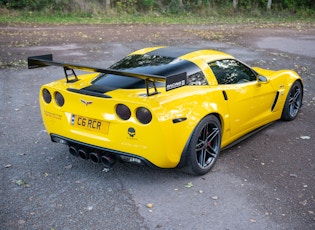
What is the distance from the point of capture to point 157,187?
14.4 feet

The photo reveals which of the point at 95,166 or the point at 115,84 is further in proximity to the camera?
the point at 95,166

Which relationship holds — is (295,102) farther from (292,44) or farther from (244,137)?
(292,44)

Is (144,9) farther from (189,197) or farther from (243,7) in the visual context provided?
(189,197)

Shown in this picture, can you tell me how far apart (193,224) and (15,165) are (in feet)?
8.03

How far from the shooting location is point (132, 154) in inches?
163

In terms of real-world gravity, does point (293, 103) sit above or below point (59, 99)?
below

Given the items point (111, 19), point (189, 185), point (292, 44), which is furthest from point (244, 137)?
point (111, 19)

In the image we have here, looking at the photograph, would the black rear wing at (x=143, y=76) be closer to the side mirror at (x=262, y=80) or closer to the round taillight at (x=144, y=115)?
the round taillight at (x=144, y=115)

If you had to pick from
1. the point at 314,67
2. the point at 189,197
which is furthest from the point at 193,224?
the point at 314,67

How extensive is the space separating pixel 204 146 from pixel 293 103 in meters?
2.78

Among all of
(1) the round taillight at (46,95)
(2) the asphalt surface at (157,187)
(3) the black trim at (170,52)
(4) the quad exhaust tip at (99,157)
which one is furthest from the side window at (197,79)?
(1) the round taillight at (46,95)

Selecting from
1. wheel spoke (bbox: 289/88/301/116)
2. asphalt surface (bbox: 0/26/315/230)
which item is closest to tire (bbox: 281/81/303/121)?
wheel spoke (bbox: 289/88/301/116)

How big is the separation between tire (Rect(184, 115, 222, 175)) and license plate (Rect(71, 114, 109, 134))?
0.93 metres

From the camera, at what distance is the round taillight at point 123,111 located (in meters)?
4.11
